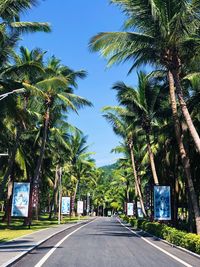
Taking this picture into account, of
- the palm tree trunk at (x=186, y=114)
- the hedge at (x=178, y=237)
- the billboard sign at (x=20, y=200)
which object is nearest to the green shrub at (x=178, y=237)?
the hedge at (x=178, y=237)

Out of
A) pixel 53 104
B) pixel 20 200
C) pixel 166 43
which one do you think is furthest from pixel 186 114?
pixel 53 104

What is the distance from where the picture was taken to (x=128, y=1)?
19359 millimetres

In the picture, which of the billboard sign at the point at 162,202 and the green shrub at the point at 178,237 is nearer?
the green shrub at the point at 178,237

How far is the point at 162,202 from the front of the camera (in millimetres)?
24859

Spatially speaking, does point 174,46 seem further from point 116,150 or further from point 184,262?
point 116,150

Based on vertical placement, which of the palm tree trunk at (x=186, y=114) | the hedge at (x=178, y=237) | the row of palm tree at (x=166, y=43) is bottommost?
the hedge at (x=178, y=237)

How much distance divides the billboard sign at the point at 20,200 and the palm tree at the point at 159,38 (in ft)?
41.2

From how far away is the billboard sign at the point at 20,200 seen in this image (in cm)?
2873

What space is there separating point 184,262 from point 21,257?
5.18 m

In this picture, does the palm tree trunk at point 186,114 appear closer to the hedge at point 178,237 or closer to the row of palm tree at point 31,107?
the hedge at point 178,237

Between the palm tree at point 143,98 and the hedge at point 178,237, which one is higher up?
the palm tree at point 143,98

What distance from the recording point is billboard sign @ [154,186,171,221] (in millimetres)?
24844

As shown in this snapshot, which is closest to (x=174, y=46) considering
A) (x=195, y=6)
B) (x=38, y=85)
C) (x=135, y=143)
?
(x=195, y=6)

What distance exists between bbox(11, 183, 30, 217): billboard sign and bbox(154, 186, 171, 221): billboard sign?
9505mm
